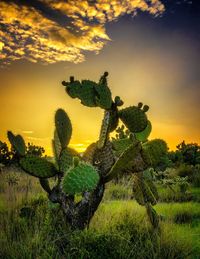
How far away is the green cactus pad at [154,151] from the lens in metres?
4.53

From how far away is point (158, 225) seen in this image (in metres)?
4.93

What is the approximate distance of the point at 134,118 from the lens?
14.5 ft

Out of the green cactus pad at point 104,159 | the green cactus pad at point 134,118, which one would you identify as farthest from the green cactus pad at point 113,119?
the green cactus pad at point 104,159

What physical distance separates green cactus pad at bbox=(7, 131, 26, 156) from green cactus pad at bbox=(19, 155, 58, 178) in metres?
0.13

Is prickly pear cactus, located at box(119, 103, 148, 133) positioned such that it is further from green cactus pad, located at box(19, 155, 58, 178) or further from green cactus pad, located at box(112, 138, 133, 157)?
green cactus pad, located at box(19, 155, 58, 178)

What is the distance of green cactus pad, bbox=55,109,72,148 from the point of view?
4789mm

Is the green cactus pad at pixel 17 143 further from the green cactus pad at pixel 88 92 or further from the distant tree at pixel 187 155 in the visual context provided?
the distant tree at pixel 187 155

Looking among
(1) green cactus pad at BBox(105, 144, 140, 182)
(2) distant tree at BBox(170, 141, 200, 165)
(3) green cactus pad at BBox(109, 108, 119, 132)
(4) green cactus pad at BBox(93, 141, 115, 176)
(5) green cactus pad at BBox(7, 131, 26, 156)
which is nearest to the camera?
(1) green cactus pad at BBox(105, 144, 140, 182)

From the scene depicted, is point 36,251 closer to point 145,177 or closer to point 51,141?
point 51,141

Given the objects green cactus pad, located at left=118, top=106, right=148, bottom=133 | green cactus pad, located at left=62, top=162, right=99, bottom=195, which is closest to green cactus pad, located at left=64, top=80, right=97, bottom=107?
green cactus pad, located at left=118, top=106, right=148, bottom=133

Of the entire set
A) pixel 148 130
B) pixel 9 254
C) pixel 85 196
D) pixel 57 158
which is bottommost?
pixel 9 254

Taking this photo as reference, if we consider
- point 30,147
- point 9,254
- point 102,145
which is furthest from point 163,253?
point 30,147

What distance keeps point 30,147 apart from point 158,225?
56.4 ft

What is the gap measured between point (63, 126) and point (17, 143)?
0.60m
